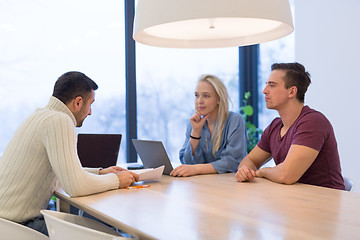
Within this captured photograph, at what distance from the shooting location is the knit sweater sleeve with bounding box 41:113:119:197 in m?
1.82

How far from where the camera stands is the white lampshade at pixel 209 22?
1574mm

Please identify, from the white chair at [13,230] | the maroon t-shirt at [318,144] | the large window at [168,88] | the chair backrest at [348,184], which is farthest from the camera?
the large window at [168,88]

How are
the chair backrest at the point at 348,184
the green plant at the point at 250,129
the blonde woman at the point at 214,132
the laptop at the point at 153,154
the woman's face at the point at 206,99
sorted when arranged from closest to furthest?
the chair backrest at the point at 348,184, the laptop at the point at 153,154, the blonde woman at the point at 214,132, the woman's face at the point at 206,99, the green plant at the point at 250,129

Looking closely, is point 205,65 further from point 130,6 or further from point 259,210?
point 259,210

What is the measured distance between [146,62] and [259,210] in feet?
11.2

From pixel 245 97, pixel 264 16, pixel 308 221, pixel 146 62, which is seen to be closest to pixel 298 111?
pixel 264 16

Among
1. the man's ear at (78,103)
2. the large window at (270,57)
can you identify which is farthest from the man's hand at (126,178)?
the large window at (270,57)

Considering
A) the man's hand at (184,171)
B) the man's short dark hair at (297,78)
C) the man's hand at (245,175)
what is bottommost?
the man's hand at (184,171)

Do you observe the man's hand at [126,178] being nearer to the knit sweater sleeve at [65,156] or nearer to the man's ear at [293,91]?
the knit sweater sleeve at [65,156]

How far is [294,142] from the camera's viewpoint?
219cm

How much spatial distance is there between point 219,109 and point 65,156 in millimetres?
1342

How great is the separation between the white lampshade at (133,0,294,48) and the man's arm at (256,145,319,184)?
2.07ft

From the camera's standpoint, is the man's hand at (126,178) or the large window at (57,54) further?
the large window at (57,54)

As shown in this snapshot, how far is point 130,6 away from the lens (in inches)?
175
